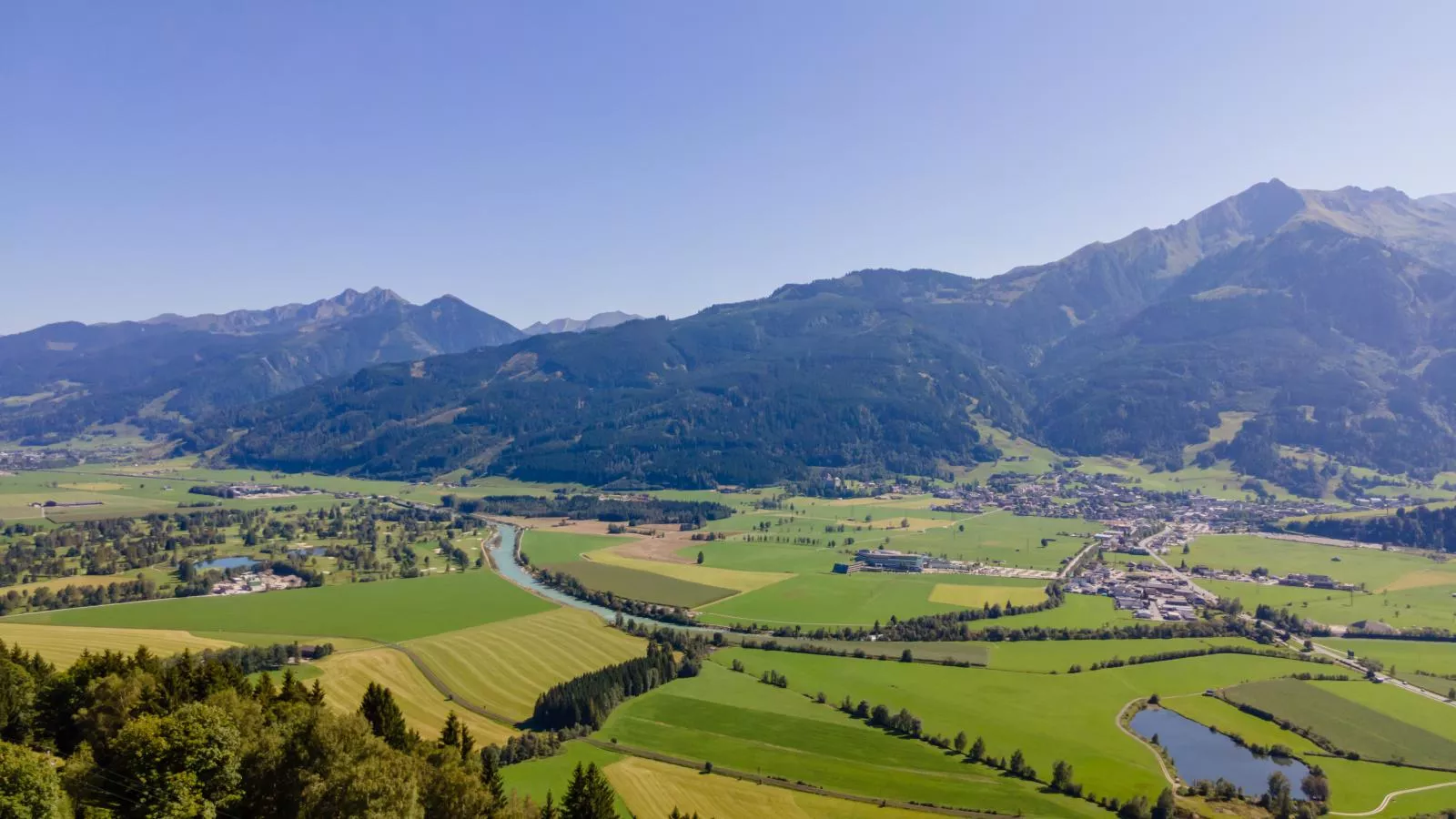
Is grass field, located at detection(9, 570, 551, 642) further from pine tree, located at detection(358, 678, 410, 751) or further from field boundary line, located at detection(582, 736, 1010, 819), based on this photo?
pine tree, located at detection(358, 678, 410, 751)

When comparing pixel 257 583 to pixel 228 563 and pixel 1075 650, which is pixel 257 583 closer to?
pixel 228 563

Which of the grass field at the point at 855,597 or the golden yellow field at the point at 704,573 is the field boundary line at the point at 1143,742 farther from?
the golden yellow field at the point at 704,573

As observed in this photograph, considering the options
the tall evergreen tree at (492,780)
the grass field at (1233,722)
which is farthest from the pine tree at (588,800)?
the grass field at (1233,722)

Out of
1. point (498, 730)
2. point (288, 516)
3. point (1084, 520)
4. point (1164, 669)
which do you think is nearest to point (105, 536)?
point (288, 516)

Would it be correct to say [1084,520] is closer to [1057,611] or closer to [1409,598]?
[1409,598]

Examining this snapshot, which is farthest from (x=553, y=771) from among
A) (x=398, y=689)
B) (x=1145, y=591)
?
(x=1145, y=591)

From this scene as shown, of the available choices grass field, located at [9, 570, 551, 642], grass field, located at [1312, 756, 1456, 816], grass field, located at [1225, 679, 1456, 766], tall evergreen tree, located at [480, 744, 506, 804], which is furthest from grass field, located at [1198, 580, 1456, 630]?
tall evergreen tree, located at [480, 744, 506, 804]
